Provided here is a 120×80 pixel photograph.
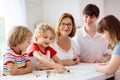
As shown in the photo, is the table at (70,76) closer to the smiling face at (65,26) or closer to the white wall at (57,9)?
the smiling face at (65,26)

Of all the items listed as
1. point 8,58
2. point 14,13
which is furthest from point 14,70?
point 14,13

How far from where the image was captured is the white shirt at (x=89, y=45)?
186 cm

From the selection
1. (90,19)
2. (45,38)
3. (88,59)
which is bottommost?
(88,59)

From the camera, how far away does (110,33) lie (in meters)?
1.39

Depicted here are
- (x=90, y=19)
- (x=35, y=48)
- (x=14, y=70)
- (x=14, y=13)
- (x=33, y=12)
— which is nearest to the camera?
(x=14, y=70)

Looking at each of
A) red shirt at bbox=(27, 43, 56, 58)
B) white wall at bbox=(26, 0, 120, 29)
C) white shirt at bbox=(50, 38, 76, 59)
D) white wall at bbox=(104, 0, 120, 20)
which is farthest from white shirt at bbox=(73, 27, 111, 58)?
white wall at bbox=(104, 0, 120, 20)

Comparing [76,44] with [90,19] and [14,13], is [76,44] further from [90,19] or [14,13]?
[14,13]

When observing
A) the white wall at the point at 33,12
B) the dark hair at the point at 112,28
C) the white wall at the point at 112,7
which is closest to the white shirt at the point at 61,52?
the dark hair at the point at 112,28

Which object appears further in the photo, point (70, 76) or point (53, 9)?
point (53, 9)

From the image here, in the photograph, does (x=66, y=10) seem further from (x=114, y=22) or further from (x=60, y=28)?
(x=114, y=22)

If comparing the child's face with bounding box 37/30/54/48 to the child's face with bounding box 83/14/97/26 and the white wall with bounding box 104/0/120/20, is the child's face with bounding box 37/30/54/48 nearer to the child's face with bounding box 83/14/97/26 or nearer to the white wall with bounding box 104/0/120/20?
the child's face with bounding box 83/14/97/26

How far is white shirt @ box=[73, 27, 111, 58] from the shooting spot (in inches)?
73.2

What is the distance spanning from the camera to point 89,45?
186 cm

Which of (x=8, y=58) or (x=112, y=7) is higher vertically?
(x=112, y=7)
